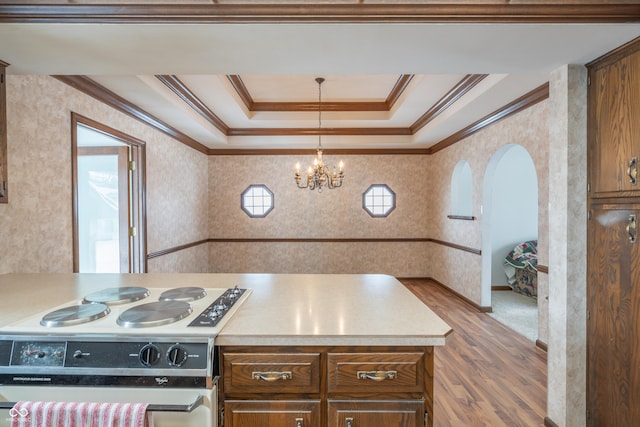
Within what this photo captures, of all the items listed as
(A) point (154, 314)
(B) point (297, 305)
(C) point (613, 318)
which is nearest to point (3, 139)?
(A) point (154, 314)

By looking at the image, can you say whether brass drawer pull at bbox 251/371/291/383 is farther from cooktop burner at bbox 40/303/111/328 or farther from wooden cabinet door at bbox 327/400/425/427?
cooktop burner at bbox 40/303/111/328

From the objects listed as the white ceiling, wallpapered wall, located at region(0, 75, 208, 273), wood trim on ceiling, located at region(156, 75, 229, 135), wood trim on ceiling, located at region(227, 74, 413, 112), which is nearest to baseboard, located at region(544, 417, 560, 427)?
the white ceiling

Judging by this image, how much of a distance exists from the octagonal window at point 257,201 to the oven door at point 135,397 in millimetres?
5045

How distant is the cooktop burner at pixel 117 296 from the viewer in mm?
1513

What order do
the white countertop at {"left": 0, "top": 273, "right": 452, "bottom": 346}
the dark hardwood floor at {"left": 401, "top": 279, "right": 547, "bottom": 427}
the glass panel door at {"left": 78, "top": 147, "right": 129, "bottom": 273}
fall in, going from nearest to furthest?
the white countertop at {"left": 0, "top": 273, "right": 452, "bottom": 346} → the dark hardwood floor at {"left": 401, "top": 279, "right": 547, "bottom": 427} → the glass panel door at {"left": 78, "top": 147, "right": 129, "bottom": 273}

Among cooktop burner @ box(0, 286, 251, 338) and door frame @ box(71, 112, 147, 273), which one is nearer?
cooktop burner @ box(0, 286, 251, 338)

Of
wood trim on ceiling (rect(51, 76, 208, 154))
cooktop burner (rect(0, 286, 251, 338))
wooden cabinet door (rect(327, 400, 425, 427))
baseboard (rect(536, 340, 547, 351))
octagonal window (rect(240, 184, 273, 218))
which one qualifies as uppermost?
wood trim on ceiling (rect(51, 76, 208, 154))

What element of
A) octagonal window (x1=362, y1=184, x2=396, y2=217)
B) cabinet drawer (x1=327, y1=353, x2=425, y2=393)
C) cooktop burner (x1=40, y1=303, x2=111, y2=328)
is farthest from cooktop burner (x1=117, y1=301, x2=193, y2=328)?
octagonal window (x1=362, y1=184, x2=396, y2=217)

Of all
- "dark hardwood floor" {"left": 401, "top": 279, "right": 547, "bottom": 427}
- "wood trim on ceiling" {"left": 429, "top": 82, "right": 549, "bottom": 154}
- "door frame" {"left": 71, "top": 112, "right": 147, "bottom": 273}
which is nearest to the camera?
"dark hardwood floor" {"left": 401, "top": 279, "right": 547, "bottom": 427}

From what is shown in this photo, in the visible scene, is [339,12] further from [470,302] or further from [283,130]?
[470,302]

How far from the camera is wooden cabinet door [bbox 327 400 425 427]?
1.24 metres

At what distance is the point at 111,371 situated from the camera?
117 cm

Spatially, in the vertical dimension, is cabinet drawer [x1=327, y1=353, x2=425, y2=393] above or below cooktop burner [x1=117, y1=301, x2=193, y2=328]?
below

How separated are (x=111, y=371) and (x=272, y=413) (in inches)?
24.3
